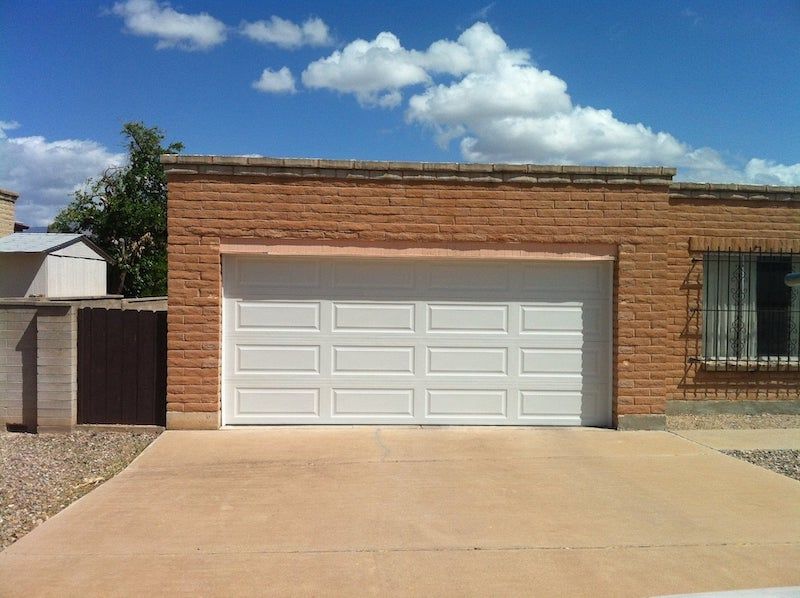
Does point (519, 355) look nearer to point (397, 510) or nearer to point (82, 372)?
point (397, 510)

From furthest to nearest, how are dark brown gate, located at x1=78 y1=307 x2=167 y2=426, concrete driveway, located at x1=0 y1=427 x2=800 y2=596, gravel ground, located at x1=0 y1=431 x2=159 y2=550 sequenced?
dark brown gate, located at x1=78 y1=307 x2=167 y2=426 < gravel ground, located at x1=0 y1=431 x2=159 y2=550 < concrete driveway, located at x1=0 y1=427 x2=800 y2=596

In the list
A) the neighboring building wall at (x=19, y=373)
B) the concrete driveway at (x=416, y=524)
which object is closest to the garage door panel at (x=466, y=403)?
the concrete driveway at (x=416, y=524)

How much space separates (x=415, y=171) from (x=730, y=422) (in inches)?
218

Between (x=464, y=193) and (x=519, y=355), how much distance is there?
2159 mm

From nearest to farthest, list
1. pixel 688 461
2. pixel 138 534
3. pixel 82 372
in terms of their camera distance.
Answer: pixel 138 534 < pixel 688 461 < pixel 82 372

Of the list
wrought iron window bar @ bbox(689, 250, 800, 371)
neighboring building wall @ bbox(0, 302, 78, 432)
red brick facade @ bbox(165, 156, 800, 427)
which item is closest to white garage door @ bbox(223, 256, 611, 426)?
red brick facade @ bbox(165, 156, 800, 427)

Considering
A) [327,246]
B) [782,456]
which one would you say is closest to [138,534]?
[327,246]

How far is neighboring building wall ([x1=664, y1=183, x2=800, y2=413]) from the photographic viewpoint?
34.8ft

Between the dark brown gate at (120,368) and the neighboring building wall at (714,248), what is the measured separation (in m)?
6.94

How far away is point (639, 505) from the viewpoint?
21.1 ft

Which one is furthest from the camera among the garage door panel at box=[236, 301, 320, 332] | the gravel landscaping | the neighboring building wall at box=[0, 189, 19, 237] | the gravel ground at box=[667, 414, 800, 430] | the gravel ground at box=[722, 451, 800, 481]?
the neighboring building wall at box=[0, 189, 19, 237]

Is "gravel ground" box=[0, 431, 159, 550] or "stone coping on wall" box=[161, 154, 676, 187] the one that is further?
"stone coping on wall" box=[161, 154, 676, 187]

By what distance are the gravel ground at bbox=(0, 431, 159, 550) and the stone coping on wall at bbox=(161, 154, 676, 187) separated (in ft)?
10.9

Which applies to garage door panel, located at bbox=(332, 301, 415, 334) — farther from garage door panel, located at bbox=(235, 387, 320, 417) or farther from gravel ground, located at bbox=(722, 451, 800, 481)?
gravel ground, located at bbox=(722, 451, 800, 481)
